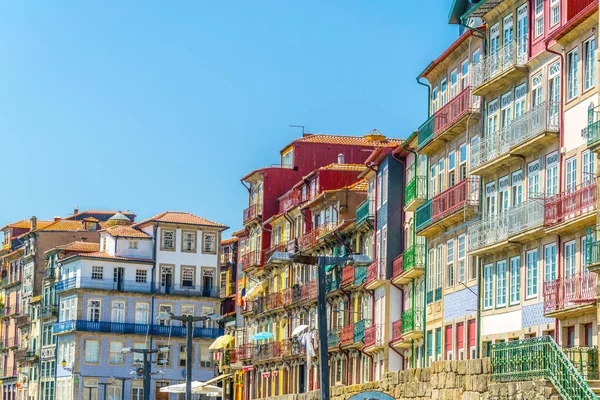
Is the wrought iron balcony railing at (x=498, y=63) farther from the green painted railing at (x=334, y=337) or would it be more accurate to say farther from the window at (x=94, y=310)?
the window at (x=94, y=310)

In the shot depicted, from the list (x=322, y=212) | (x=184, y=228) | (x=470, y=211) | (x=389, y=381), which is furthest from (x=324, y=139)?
(x=389, y=381)

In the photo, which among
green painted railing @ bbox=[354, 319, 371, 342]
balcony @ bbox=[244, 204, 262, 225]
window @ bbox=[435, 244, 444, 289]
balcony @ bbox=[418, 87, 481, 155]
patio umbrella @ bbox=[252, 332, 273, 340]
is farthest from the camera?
balcony @ bbox=[244, 204, 262, 225]

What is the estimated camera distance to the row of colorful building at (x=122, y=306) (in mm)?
109875

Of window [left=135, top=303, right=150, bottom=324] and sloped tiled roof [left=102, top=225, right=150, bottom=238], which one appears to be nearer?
window [left=135, top=303, right=150, bottom=324]

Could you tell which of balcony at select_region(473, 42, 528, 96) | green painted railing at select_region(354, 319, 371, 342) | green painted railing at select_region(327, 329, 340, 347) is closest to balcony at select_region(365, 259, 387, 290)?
green painted railing at select_region(354, 319, 371, 342)

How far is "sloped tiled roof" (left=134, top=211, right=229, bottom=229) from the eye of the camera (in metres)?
114

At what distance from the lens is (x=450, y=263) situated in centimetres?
5178

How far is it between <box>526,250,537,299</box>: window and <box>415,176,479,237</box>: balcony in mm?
5132

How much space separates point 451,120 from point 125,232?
6575cm

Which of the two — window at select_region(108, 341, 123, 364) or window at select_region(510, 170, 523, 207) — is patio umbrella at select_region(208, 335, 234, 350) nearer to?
window at select_region(108, 341, 123, 364)

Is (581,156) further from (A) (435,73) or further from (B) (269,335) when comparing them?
(B) (269,335)

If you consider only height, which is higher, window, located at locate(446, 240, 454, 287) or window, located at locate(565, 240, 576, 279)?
window, located at locate(446, 240, 454, 287)

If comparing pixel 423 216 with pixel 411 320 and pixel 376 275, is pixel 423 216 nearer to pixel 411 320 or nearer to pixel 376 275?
pixel 411 320

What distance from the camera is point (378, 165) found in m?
65.0
